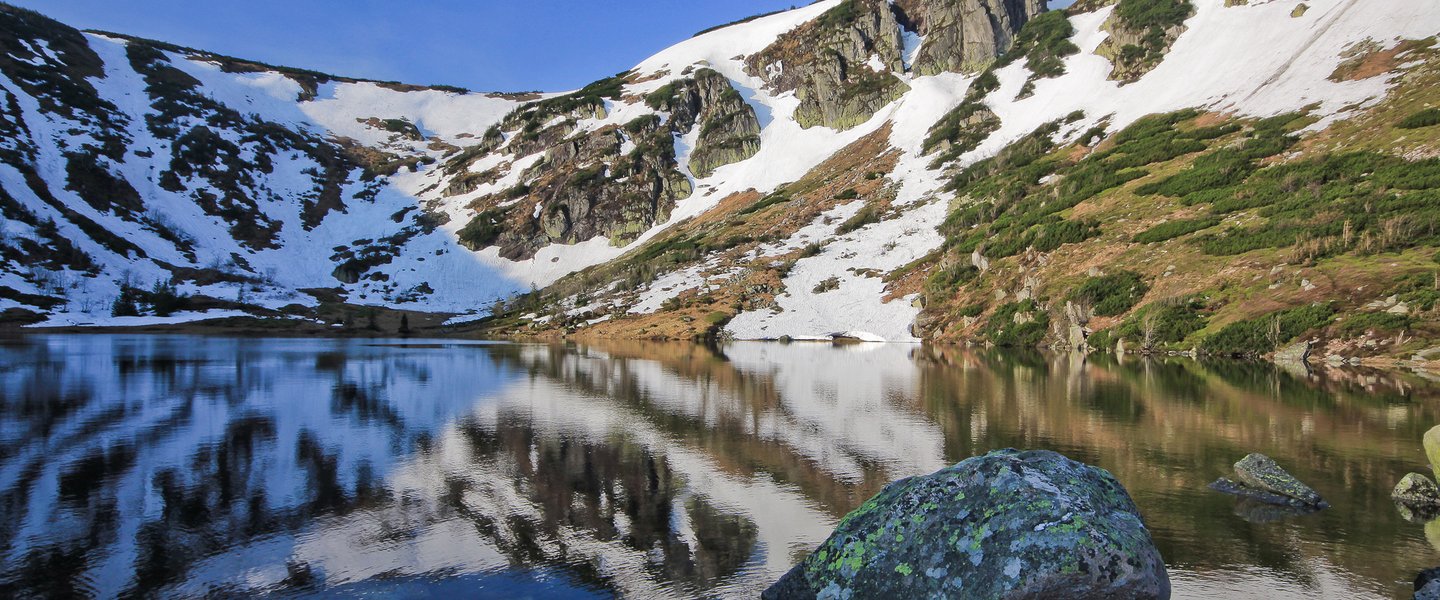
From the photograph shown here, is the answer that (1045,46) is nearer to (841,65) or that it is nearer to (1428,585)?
(841,65)

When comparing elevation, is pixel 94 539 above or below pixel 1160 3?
below

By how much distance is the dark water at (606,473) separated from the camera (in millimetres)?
8367

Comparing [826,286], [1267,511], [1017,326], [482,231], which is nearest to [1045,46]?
[826,286]

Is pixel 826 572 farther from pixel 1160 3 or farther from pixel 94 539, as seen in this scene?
pixel 1160 3

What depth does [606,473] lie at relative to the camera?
13320 mm

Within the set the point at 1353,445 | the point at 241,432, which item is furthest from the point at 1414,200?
the point at 241,432

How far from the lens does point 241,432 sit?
17469mm

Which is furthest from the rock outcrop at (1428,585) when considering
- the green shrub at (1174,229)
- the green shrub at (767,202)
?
the green shrub at (767,202)

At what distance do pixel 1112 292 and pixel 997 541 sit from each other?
44.9 m

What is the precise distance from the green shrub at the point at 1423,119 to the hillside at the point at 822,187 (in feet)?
0.54

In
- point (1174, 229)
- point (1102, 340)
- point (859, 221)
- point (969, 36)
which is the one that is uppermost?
point (969, 36)

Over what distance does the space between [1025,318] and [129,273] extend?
120m

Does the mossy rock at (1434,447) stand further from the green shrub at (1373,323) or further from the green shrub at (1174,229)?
the green shrub at (1174,229)

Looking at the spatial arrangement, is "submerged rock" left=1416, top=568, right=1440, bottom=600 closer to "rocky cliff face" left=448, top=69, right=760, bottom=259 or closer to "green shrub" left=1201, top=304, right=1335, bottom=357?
"green shrub" left=1201, top=304, right=1335, bottom=357
